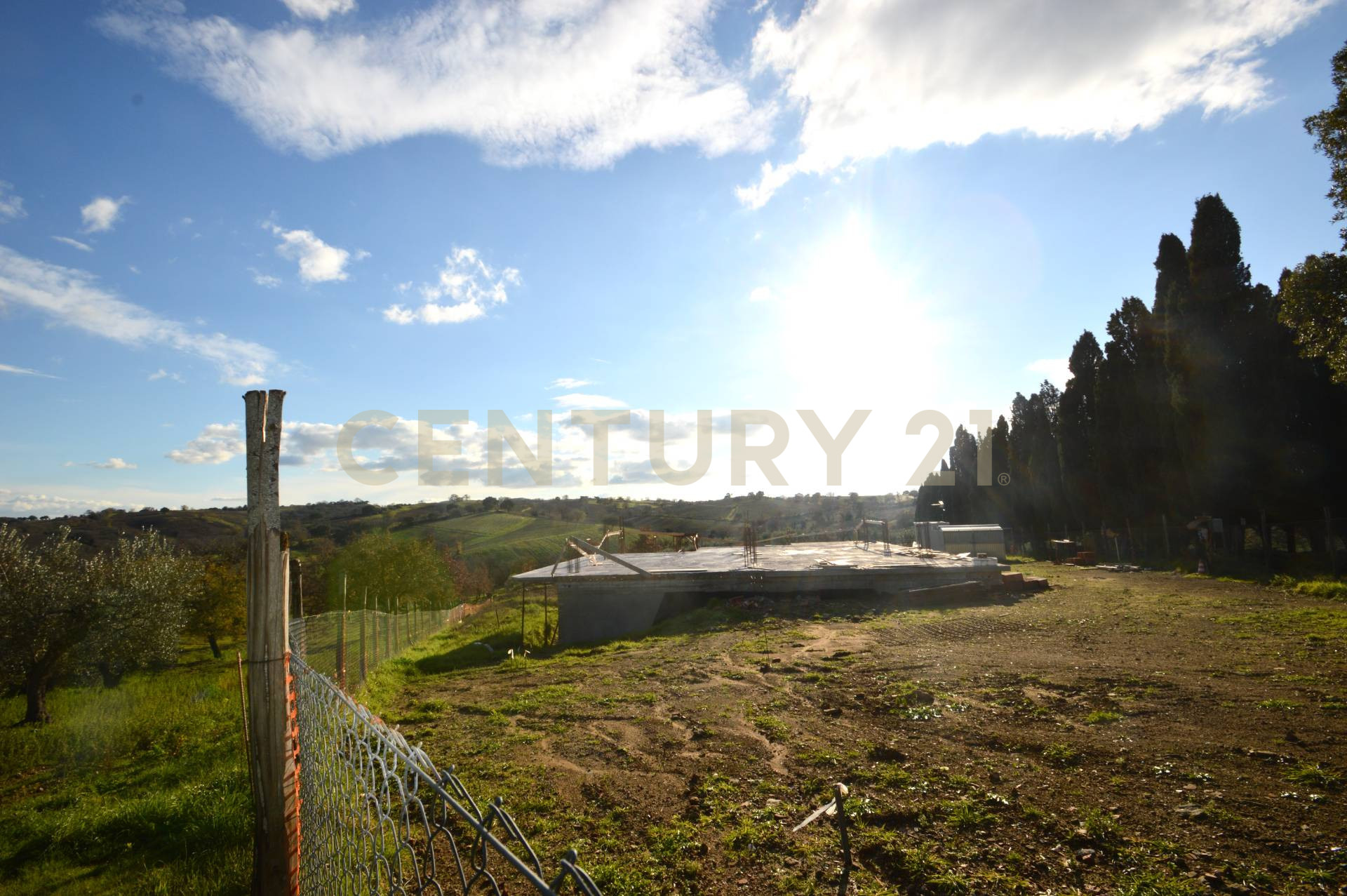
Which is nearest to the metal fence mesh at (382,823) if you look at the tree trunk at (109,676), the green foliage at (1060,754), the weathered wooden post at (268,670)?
the weathered wooden post at (268,670)

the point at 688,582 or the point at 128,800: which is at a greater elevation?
the point at 688,582

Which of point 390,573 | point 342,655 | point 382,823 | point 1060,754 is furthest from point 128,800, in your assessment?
point 390,573

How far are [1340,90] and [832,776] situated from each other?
46.5 ft

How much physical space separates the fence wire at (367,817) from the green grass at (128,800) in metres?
1.44

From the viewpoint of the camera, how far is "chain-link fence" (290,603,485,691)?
8258mm

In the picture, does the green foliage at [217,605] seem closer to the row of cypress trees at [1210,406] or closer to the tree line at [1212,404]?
the tree line at [1212,404]

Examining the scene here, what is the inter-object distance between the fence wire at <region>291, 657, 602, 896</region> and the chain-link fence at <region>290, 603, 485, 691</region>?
218 cm

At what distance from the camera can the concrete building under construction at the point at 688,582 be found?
1631 cm

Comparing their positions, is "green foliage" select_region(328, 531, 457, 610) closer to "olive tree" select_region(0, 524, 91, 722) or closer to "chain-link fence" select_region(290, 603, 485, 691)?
"olive tree" select_region(0, 524, 91, 722)

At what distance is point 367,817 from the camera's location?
237cm

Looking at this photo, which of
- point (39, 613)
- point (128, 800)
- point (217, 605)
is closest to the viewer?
point (128, 800)

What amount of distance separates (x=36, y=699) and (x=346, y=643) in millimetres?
9405

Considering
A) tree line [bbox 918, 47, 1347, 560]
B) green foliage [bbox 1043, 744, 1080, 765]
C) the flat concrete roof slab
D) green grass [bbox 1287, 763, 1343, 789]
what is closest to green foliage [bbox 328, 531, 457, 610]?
the flat concrete roof slab

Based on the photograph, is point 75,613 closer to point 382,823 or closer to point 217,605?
point 217,605
